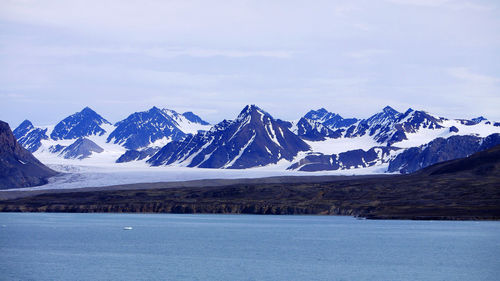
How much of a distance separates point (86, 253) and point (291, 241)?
3346 centimetres

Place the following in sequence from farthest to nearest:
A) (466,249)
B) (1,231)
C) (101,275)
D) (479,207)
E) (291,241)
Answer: (479,207), (1,231), (291,241), (466,249), (101,275)

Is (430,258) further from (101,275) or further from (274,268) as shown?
(101,275)

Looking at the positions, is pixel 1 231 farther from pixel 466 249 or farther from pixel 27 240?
pixel 466 249

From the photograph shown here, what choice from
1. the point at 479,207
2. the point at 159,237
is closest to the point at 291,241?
the point at 159,237

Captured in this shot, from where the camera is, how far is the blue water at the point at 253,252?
86.3m

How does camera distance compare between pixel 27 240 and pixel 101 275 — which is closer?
pixel 101 275

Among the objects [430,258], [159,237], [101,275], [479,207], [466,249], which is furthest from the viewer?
[479,207]

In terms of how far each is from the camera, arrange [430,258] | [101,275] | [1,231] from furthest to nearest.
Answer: [1,231]
[430,258]
[101,275]

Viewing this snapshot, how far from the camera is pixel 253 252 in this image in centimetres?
10888

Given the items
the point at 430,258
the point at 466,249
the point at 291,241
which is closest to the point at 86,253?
the point at 291,241

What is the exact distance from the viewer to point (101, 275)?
8456cm

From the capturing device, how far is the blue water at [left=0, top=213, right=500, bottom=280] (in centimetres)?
8634

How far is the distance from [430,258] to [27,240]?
62716 millimetres

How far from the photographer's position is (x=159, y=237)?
440 feet
